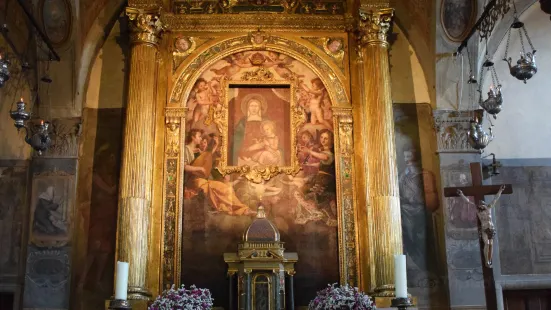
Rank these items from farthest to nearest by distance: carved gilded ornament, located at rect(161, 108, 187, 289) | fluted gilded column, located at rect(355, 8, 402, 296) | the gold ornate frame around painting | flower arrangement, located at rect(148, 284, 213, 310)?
the gold ornate frame around painting
carved gilded ornament, located at rect(161, 108, 187, 289)
fluted gilded column, located at rect(355, 8, 402, 296)
flower arrangement, located at rect(148, 284, 213, 310)

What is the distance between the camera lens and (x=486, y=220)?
1016 centimetres

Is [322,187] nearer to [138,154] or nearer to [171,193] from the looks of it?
[171,193]

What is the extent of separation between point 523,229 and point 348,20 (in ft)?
16.7

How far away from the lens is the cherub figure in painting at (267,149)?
40.4 feet

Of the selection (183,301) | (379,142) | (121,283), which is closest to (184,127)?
(379,142)

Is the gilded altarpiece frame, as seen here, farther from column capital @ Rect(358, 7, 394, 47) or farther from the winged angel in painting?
column capital @ Rect(358, 7, 394, 47)

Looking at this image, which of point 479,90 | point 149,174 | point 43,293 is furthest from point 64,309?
point 479,90

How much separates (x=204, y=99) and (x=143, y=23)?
1733 mm

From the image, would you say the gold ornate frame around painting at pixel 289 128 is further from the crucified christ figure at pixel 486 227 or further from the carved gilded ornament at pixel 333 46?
the crucified christ figure at pixel 486 227

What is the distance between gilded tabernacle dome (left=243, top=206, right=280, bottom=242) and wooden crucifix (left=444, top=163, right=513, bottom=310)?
278 cm

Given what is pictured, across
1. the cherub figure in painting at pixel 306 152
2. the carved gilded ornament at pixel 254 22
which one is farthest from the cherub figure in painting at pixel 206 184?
the carved gilded ornament at pixel 254 22

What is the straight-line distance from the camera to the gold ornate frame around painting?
12172 mm

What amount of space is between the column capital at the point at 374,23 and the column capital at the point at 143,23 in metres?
3.62

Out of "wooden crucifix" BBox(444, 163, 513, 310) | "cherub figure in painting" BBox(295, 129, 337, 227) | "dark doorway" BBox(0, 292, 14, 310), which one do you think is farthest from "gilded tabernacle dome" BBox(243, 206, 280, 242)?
"dark doorway" BBox(0, 292, 14, 310)
